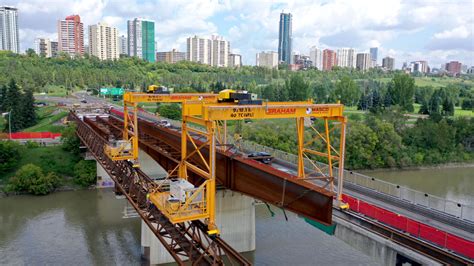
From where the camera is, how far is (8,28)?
193000mm

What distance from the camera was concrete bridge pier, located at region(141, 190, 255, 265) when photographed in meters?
24.1

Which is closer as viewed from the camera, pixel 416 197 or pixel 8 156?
pixel 416 197

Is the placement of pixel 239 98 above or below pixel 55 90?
above

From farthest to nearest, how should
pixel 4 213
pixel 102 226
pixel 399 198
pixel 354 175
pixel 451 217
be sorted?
1. pixel 4 213
2. pixel 102 226
3. pixel 354 175
4. pixel 399 198
5. pixel 451 217

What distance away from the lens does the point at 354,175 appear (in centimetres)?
2200

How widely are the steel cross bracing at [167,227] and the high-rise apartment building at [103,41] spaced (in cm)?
16328

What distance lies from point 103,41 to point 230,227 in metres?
177

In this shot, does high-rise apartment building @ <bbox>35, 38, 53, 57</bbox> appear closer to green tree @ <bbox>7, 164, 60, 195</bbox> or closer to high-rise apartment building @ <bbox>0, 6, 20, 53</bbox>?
high-rise apartment building @ <bbox>0, 6, 20, 53</bbox>

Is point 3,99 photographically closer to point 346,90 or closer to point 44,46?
point 346,90

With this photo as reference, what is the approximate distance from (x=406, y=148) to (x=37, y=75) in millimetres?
79531

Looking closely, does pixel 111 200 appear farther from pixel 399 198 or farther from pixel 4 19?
pixel 4 19

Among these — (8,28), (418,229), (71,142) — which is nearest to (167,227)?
(418,229)

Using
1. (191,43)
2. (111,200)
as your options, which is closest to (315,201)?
(111,200)

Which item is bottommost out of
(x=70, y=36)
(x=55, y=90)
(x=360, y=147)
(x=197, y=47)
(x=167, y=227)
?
(x=360, y=147)
